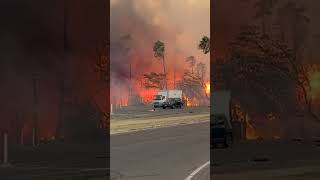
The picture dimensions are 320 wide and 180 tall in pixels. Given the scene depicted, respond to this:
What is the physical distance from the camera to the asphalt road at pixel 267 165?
13.3m

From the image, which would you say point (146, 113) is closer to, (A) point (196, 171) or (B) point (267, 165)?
(B) point (267, 165)

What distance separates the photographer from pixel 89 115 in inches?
1199

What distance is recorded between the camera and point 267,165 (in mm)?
15875

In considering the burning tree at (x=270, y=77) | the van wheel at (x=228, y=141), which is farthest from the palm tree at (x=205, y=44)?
the van wheel at (x=228, y=141)

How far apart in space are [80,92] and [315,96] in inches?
510

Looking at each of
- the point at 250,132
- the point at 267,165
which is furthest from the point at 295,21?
the point at 267,165

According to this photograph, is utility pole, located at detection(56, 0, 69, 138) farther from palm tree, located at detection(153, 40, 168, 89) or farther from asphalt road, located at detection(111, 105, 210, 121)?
palm tree, located at detection(153, 40, 168, 89)

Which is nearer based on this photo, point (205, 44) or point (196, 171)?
point (196, 171)

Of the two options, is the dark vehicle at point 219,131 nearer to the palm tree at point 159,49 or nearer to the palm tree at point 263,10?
the palm tree at point 263,10

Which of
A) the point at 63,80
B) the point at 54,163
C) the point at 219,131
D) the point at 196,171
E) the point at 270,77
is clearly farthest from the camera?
the point at 270,77

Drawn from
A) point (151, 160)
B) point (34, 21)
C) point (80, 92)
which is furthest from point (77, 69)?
point (151, 160)

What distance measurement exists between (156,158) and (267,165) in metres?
4.95

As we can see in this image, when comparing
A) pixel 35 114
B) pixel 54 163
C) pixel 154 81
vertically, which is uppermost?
pixel 154 81

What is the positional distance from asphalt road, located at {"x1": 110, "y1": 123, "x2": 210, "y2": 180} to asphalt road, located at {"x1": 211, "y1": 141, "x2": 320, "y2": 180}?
0.89m
